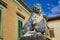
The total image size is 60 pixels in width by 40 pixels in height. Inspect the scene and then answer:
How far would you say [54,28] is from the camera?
71.0ft

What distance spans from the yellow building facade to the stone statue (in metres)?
17.9

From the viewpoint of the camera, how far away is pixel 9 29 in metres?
10.5

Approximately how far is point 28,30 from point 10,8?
25.2 feet

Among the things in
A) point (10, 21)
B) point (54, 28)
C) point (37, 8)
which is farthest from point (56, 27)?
point (37, 8)

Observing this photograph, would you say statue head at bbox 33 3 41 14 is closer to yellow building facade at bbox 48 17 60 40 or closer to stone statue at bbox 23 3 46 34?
stone statue at bbox 23 3 46 34

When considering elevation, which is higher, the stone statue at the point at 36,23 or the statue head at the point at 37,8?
the statue head at the point at 37,8

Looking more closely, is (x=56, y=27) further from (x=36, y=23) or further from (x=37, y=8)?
(x=36, y=23)

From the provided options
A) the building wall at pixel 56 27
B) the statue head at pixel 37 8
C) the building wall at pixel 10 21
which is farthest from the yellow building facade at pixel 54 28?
the statue head at pixel 37 8

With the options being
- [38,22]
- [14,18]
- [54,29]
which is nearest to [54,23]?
[54,29]

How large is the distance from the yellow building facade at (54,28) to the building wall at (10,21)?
10.2 metres

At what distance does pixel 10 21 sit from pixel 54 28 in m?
11.8

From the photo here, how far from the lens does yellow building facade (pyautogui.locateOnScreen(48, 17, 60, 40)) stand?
21344mm

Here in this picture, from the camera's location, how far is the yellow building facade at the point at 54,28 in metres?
21.3

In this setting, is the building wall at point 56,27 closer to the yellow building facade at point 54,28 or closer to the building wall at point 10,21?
the yellow building facade at point 54,28
